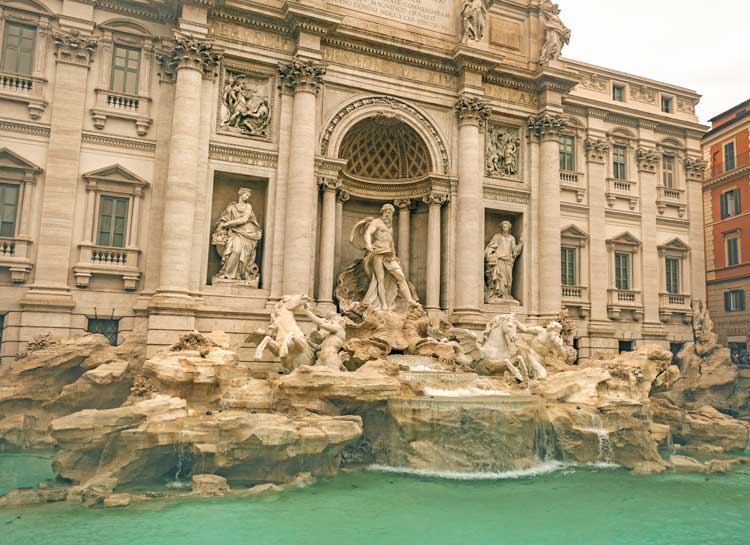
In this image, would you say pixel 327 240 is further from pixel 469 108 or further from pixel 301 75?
pixel 469 108

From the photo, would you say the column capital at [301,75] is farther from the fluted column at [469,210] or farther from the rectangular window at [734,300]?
the rectangular window at [734,300]

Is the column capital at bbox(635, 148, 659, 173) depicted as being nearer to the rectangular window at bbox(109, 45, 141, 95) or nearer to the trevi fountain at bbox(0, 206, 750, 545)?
the trevi fountain at bbox(0, 206, 750, 545)

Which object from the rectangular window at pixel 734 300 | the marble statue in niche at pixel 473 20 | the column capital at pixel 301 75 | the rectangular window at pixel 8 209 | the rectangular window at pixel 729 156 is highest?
the marble statue in niche at pixel 473 20

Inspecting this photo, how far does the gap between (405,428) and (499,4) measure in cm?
1784

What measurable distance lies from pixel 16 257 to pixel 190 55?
7.60 metres

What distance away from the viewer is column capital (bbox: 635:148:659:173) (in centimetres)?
2603

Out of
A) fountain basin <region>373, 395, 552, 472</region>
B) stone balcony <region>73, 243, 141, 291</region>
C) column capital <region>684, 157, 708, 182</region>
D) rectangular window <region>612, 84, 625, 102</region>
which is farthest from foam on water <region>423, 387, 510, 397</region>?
column capital <region>684, 157, 708, 182</region>

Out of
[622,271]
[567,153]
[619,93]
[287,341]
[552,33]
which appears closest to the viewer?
[287,341]

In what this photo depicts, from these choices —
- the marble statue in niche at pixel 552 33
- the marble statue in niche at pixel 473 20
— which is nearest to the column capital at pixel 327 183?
the marble statue in niche at pixel 473 20

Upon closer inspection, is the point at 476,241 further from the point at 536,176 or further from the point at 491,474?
the point at 491,474

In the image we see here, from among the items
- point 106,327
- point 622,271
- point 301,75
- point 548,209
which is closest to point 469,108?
point 548,209

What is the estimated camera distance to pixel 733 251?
31.0 meters

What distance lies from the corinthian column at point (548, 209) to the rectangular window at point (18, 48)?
17.0 metres

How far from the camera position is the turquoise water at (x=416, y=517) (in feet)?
29.6
